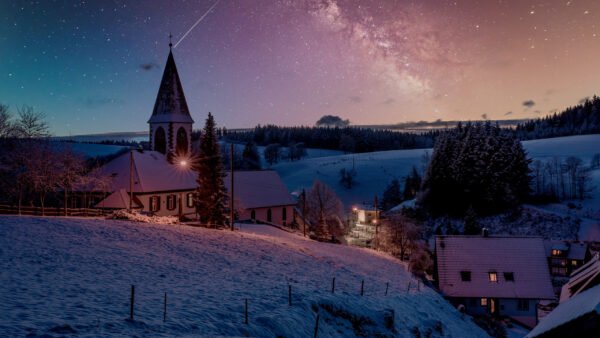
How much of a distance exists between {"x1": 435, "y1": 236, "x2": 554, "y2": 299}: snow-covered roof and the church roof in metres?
37.3

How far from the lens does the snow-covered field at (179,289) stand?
10609 mm

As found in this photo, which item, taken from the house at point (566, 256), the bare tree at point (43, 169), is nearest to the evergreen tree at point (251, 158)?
the house at point (566, 256)

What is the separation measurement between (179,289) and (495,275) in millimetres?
33444

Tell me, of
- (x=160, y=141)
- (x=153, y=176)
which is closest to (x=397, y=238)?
(x=153, y=176)

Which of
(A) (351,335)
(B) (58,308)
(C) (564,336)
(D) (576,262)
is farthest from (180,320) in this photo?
(D) (576,262)

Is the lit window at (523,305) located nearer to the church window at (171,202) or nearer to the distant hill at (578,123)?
the church window at (171,202)

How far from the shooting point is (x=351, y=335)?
13578 millimetres

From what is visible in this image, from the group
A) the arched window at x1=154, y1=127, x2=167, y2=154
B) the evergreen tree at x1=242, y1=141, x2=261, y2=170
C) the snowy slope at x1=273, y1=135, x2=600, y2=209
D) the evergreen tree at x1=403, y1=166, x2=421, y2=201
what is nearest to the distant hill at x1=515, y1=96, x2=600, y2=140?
the snowy slope at x1=273, y1=135, x2=600, y2=209

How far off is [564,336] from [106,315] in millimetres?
13552

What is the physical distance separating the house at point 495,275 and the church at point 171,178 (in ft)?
93.2

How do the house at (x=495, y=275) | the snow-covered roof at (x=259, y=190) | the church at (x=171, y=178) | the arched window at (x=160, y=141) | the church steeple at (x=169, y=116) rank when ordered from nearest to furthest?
the house at (x=495, y=275)
the church at (x=171, y=178)
the church steeple at (x=169, y=116)
the arched window at (x=160, y=141)
the snow-covered roof at (x=259, y=190)

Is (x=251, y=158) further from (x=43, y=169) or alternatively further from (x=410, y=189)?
(x=43, y=169)

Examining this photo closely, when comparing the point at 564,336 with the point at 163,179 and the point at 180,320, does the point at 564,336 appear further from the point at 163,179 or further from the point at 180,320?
the point at 163,179

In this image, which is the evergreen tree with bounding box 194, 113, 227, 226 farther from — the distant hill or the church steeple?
the distant hill
